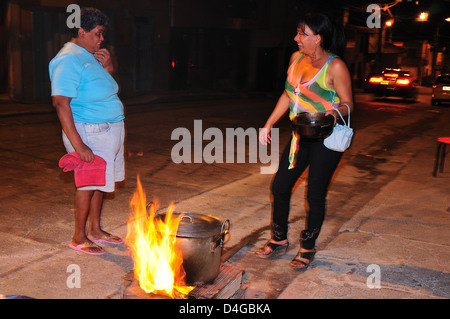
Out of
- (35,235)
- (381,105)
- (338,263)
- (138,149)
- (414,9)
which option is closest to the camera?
(338,263)

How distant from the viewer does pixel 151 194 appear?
6.24m

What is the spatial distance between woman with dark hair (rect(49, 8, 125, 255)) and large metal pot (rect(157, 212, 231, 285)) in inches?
36.7

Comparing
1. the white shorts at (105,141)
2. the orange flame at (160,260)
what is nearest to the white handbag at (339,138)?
the orange flame at (160,260)

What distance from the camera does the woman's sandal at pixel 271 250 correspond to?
4.35m

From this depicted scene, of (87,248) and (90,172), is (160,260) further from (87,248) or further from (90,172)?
(87,248)

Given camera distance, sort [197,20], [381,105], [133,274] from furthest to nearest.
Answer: [197,20], [381,105], [133,274]

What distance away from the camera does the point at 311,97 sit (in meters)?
3.94

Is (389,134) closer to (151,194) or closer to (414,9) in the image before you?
(151,194)

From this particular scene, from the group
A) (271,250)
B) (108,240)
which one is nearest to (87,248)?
(108,240)

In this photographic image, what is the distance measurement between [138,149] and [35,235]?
4577 millimetres

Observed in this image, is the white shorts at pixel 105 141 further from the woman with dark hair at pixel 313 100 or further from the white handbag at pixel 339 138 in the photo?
the white handbag at pixel 339 138

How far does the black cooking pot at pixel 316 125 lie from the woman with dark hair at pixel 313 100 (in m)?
0.07

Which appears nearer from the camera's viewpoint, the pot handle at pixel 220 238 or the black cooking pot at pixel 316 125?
the pot handle at pixel 220 238

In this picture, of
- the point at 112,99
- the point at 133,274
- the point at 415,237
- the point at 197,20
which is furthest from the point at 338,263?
the point at 197,20
